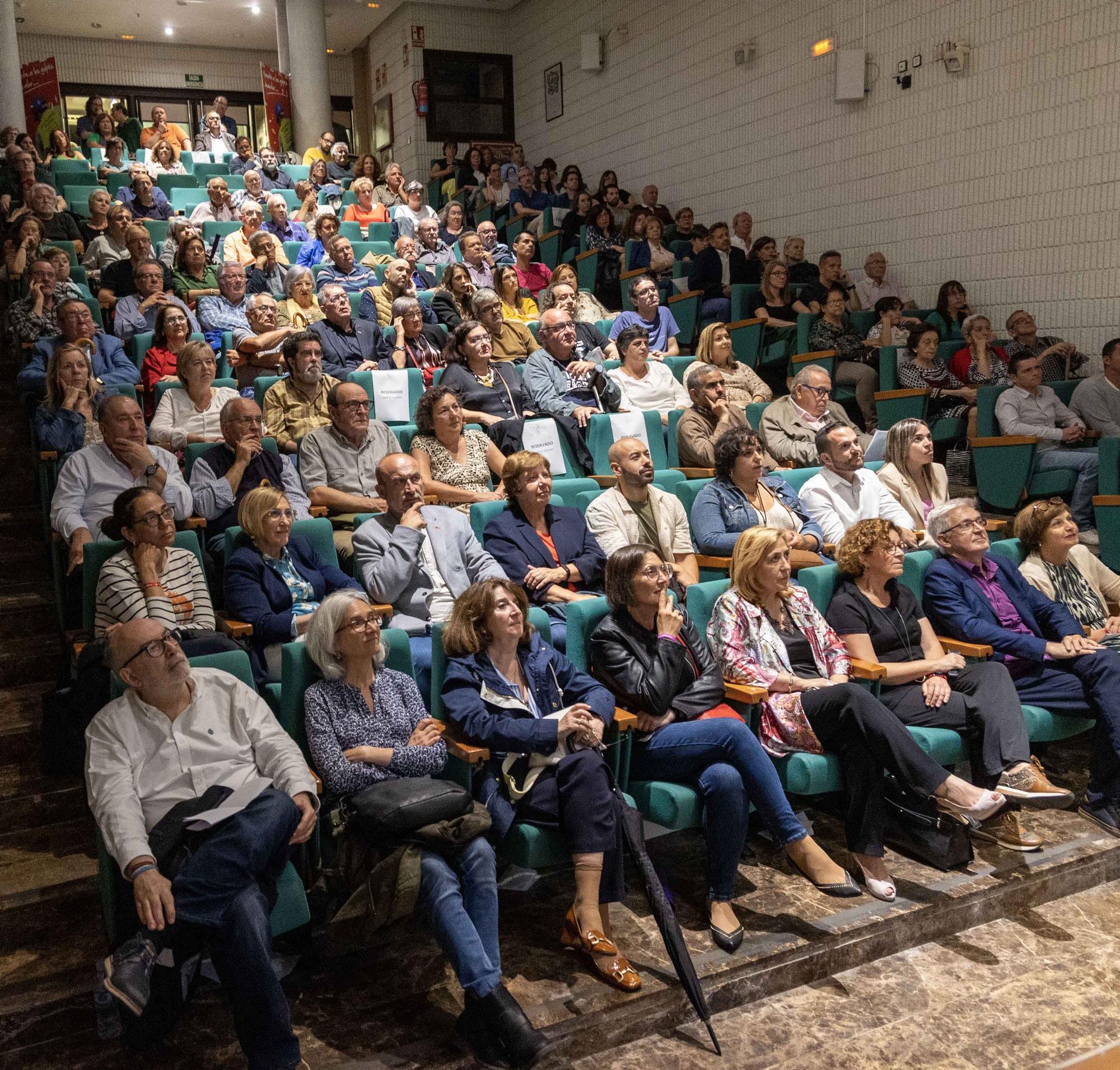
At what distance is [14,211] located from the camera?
19.6 ft

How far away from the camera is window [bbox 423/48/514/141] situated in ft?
33.6

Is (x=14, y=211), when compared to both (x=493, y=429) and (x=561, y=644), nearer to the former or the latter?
(x=493, y=429)

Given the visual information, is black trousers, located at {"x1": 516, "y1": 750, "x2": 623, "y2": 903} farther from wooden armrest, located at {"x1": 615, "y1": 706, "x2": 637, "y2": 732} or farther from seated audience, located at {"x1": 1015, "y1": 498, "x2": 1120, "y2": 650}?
seated audience, located at {"x1": 1015, "y1": 498, "x2": 1120, "y2": 650}

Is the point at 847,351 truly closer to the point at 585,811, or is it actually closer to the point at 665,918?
the point at 585,811

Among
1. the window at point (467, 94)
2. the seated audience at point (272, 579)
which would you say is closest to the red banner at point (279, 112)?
the window at point (467, 94)

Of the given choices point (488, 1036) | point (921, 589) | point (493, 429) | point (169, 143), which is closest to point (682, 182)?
point (169, 143)

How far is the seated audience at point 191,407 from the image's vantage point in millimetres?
3463

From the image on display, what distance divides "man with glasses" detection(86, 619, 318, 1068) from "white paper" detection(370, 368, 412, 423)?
1955 millimetres

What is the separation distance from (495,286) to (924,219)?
2.34 meters

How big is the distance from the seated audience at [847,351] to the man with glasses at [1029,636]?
2.19 m

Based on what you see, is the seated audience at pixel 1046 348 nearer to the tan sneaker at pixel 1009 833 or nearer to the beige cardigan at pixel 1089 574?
the beige cardigan at pixel 1089 574

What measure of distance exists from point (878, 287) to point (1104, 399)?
74.2 inches

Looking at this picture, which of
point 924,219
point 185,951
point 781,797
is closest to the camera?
point 185,951

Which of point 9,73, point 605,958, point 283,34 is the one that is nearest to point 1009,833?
point 605,958
